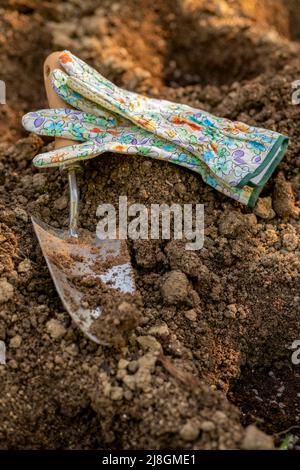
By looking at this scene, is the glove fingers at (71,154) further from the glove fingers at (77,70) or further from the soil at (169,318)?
the glove fingers at (77,70)

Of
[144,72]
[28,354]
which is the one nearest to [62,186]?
[28,354]

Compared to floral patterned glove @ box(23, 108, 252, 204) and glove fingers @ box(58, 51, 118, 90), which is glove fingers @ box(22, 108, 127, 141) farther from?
glove fingers @ box(58, 51, 118, 90)

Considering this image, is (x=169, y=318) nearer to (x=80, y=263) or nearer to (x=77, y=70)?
(x=80, y=263)

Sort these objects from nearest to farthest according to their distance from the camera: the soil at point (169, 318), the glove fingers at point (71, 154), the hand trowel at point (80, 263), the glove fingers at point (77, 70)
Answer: the soil at point (169, 318)
the hand trowel at point (80, 263)
the glove fingers at point (71, 154)
the glove fingers at point (77, 70)

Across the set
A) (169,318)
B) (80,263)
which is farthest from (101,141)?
(169,318)

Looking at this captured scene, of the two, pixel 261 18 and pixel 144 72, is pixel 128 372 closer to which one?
pixel 144 72

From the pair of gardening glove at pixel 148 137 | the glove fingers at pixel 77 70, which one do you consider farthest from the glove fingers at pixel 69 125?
the glove fingers at pixel 77 70
